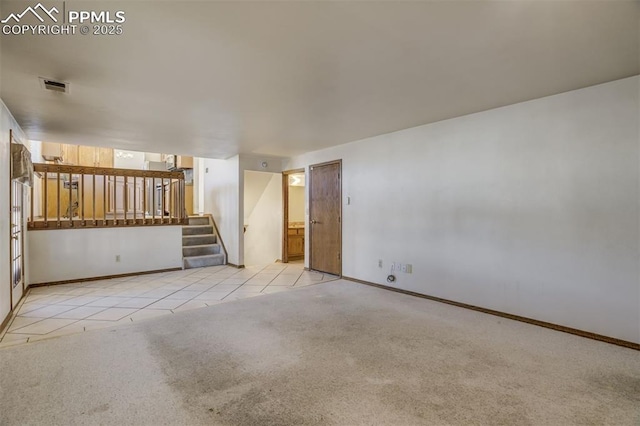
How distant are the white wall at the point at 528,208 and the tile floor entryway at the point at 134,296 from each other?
1999mm

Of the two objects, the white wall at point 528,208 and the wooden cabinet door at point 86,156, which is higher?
the wooden cabinet door at point 86,156

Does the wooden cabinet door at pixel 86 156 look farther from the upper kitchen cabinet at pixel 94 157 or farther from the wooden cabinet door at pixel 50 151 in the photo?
the wooden cabinet door at pixel 50 151

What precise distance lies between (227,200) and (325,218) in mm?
2272

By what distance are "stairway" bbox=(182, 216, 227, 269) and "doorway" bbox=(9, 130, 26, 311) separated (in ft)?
7.89

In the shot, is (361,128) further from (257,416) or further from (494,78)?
(257,416)

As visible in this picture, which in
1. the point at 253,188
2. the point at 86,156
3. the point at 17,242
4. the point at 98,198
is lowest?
the point at 17,242

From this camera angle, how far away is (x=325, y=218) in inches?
224

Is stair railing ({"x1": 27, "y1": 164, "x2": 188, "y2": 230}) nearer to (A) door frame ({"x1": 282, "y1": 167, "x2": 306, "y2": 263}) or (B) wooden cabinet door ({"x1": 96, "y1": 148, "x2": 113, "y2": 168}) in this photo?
(B) wooden cabinet door ({"x1": 96, "y1": 148, "x2": 113, "y2": 168})

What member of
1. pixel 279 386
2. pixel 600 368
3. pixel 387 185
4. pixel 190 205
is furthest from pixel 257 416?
pixel 190 205

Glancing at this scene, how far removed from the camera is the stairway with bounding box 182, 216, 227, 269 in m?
6.33

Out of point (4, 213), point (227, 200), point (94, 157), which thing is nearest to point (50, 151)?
point (94, 157)

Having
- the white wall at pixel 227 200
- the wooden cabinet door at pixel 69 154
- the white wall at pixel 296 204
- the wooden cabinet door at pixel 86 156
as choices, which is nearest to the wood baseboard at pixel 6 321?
the white wall at pixel 227 200

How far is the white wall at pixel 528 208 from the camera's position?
2.74 m

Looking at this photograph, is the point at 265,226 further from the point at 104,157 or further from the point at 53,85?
the point at 53,85
